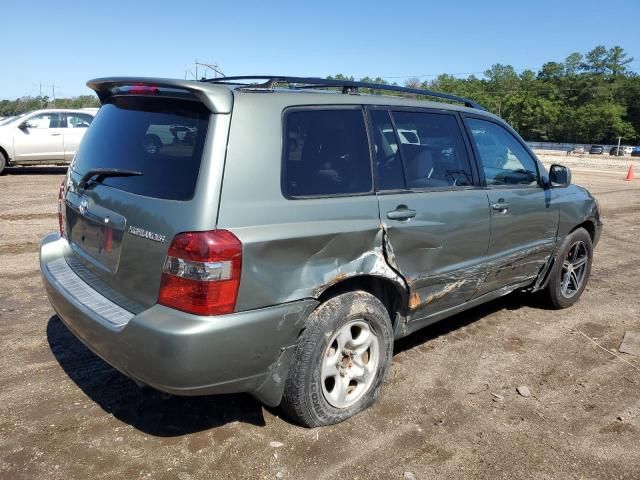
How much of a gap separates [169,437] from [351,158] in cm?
183

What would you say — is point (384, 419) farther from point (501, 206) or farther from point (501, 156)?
point (501, 156)

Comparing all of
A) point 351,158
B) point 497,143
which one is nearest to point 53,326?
point 351,158

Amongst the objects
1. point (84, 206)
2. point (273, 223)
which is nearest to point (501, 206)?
point (273, 223)

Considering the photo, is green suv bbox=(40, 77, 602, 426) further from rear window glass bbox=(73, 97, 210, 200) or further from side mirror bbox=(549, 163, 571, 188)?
side mirror bbox=(549, 163, 571, 188)

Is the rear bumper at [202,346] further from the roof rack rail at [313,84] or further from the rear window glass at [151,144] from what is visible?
the roof rack rail at [313,84]

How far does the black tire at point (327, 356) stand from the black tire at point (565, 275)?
238cm

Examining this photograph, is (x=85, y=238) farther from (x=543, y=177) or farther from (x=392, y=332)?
(x=543, y=177)

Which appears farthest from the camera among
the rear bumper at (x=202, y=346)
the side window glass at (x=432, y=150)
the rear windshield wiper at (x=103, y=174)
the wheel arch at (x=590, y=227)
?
the wheel arch at (x=590, y=227)

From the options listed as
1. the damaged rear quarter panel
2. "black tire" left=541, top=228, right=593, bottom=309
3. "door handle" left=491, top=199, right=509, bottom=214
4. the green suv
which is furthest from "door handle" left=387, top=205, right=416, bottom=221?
"black tire" left=541, top=228, right=593, bottom=309

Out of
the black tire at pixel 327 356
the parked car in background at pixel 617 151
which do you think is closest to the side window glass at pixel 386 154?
the black tire at pixel 327 356

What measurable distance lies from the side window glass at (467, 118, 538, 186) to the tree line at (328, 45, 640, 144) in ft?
271

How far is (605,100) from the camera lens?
96000mm

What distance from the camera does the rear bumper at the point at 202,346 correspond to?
2.36 m

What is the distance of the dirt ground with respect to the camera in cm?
269
